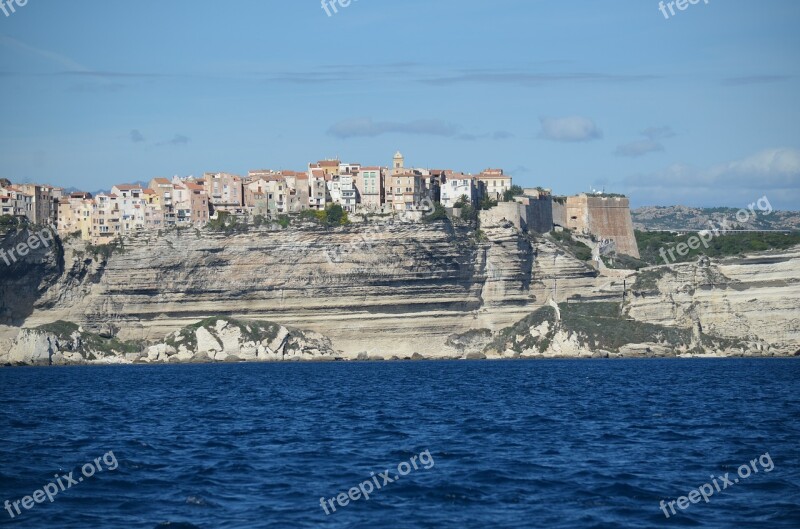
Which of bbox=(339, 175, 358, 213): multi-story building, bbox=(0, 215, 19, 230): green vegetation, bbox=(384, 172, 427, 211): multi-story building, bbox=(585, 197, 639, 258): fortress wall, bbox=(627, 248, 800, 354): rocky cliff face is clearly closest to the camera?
bbox=(627, 248, 800, 354): rocky cliff face

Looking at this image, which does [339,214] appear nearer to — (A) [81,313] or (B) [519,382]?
(A) [81,313]

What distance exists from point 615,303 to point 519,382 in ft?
133

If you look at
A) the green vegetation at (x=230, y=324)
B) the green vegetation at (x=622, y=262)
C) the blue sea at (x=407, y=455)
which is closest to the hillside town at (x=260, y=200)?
the green vegetation at (x=622, y=262)

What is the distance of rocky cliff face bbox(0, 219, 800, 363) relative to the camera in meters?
99.5

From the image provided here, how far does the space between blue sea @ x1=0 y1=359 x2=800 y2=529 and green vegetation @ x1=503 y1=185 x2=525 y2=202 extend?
5349cm

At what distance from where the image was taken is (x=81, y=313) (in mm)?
106125

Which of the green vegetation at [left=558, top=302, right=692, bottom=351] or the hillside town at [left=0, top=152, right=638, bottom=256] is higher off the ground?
the hillside town at [left=0, top=152, right=638, bottom=256]

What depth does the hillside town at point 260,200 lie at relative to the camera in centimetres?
11031

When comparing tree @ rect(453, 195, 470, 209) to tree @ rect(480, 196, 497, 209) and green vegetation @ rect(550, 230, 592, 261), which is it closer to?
tree @ rect(480, 196, 497, 209)
